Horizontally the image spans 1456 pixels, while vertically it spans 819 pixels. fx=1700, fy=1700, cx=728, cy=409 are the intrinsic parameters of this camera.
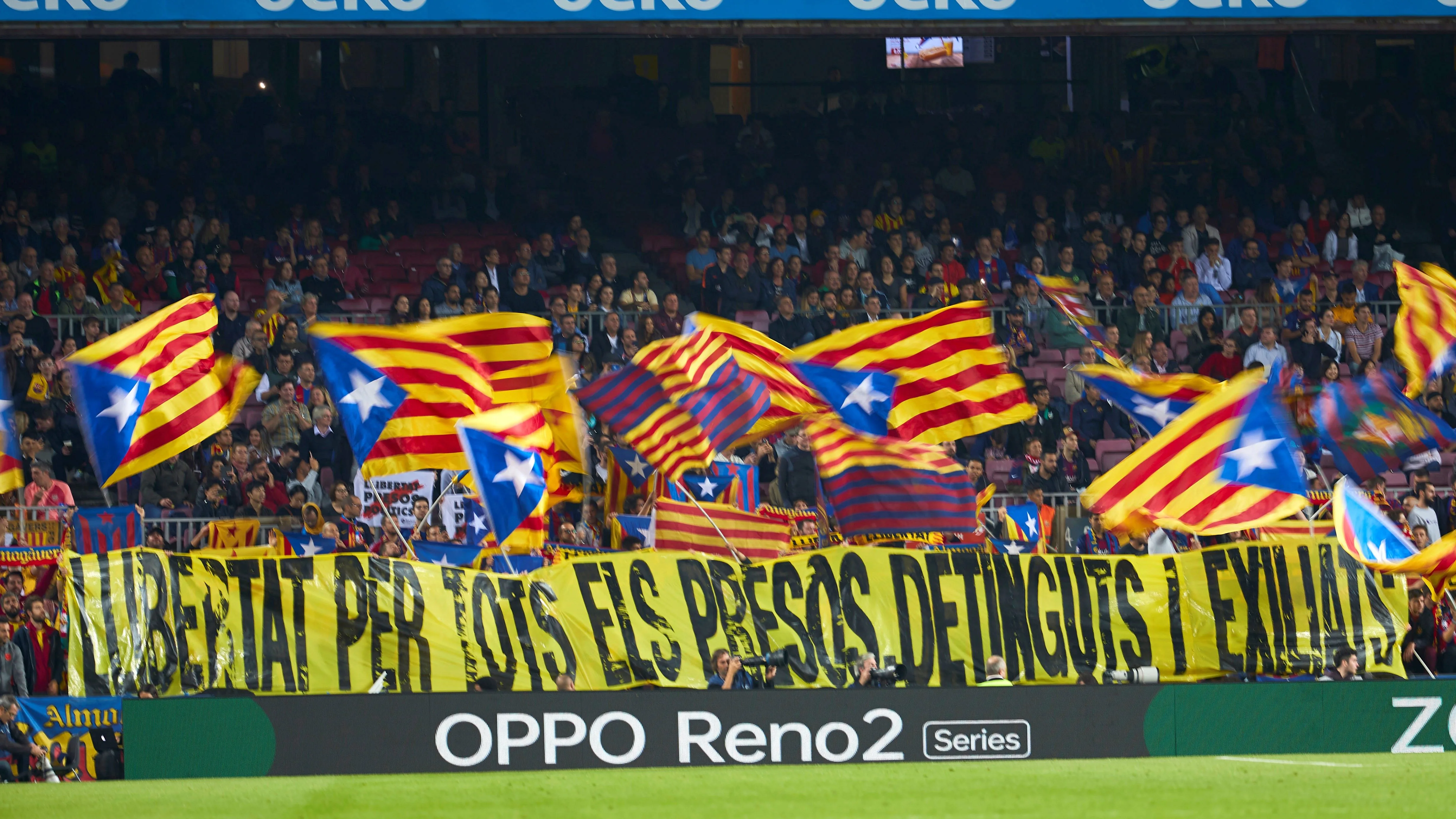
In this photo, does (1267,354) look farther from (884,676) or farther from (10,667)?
(10,667)

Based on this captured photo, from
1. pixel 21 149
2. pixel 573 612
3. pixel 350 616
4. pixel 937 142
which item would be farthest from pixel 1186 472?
pixel 21 149

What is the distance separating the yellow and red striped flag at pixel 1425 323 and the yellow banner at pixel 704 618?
1.69m

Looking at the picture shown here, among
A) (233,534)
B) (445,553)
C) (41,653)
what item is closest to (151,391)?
(41,653)

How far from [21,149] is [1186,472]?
17476mm

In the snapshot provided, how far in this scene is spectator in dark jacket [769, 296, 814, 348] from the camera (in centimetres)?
1970

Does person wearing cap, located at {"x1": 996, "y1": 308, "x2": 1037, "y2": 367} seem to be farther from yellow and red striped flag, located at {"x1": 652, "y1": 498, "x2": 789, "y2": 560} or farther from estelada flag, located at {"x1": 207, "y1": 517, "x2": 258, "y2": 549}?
estelada flag, located at {"x1": 207, "y1": 517, "x2": 258, "y2": 549}

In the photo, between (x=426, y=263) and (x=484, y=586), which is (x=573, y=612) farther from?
(x=426, y=263)

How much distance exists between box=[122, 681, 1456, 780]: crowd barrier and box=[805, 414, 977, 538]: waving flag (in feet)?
7.43

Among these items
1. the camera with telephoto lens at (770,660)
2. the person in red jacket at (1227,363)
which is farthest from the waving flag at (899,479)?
the person in red jacket at (1227,363)

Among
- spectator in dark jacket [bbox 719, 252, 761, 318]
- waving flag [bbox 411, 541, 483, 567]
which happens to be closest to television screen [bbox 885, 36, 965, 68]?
spectator in dark jacket [bbox 719, 252, 761, 318]

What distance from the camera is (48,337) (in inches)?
761

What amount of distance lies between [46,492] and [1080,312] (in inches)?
421

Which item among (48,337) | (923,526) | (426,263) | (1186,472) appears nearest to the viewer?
(1186,472)

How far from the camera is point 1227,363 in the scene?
19516mm
